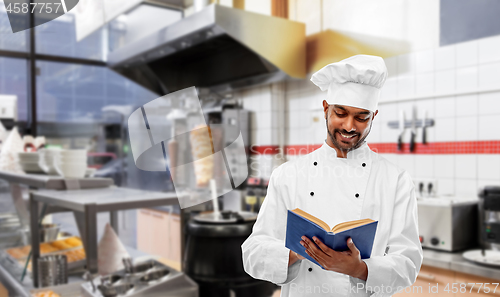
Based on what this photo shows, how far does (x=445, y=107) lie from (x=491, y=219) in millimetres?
629

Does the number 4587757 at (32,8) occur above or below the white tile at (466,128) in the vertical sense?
above

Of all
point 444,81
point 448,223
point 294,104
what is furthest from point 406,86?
point 294,104

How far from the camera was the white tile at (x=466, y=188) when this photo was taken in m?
1.99

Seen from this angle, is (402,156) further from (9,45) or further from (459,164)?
(9,45)

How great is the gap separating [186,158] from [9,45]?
309 centimetres

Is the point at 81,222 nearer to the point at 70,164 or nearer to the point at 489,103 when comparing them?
the point at 70,164

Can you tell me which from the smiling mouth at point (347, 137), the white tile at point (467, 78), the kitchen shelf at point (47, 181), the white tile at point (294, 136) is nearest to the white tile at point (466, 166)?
the white tile at point (467, 78)

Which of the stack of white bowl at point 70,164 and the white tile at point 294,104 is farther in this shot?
the white tile at point 294,104

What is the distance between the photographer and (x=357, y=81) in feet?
2.58

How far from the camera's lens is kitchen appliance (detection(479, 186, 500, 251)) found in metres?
1.71

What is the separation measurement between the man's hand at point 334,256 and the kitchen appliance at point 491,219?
1320mm

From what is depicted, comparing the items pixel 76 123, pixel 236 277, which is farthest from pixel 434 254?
pixel 76 123

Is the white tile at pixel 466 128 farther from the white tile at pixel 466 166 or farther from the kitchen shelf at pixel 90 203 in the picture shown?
the kitchen shelf at pixel 90 203

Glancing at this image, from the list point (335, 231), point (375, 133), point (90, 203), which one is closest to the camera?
point (335, 231)
